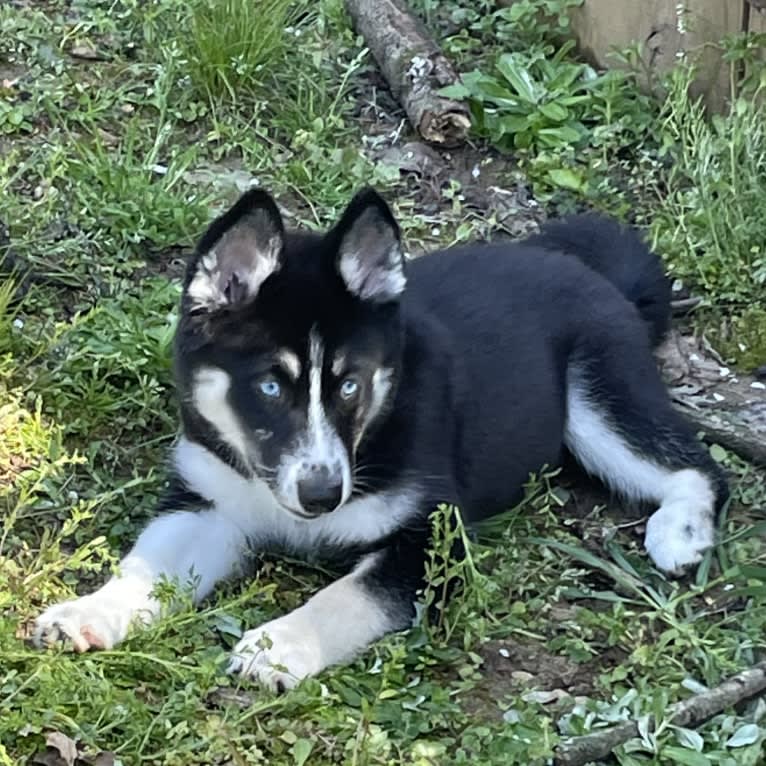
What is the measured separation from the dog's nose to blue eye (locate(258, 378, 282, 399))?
0.24 meters

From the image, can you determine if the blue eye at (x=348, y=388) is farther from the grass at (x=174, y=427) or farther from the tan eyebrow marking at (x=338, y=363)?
the grass at (x=174, y=427)

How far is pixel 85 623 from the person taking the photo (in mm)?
3672

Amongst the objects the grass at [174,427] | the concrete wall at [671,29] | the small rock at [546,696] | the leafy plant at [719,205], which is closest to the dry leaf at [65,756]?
the grass at [174,427]

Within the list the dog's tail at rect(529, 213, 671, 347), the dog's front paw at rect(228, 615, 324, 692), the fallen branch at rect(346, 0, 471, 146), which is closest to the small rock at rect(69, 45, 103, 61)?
the fallen branch at rect(346, 0, 471, 146)

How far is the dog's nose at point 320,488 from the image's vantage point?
146 inches

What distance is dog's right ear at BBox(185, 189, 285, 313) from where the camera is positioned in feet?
12.4

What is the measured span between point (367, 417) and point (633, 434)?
100 cm

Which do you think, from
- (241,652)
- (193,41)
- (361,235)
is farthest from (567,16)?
(241,652)

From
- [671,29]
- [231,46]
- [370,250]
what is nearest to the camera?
[370,250]

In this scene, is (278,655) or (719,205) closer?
(278,655)

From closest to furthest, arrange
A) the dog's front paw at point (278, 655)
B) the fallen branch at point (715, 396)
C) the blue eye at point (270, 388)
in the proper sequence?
the dog's front paw at point (278, 655), the blue eye at point (270, 388), the fallen branch at point (715, 396)

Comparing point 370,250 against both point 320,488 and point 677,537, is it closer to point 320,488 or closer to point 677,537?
point 320,488

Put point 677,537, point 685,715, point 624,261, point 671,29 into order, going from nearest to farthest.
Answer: point 685,715
point 677,537
point 624,261
point 671,29

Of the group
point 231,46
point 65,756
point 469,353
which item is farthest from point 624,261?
point 65,756
